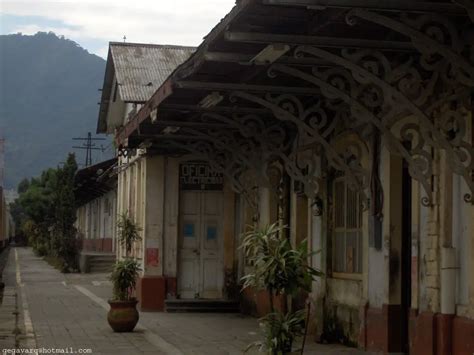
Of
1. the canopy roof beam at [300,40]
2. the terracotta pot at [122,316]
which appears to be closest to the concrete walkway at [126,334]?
the terracotta pot at [122,316]

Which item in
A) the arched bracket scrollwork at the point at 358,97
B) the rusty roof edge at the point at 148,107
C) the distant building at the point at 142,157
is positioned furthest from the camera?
the distant building at the point at 142,157

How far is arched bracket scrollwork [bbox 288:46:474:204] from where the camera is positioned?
26.8 ft

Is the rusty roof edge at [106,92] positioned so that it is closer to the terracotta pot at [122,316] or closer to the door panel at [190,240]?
the door panel at [190,240]

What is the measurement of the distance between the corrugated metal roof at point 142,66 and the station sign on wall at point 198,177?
11.7 ft

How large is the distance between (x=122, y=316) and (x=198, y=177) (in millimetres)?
5644

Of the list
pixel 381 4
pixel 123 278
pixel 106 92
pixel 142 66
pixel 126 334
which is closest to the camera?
pixel 381 4

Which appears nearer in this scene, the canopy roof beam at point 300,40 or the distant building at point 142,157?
the canopy roof beam at point 300,40

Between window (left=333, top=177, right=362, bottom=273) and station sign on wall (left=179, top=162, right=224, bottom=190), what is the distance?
20.6 ft

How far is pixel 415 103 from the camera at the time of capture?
27.7 ft

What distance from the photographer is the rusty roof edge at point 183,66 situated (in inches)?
322

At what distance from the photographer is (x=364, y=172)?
1120 cm

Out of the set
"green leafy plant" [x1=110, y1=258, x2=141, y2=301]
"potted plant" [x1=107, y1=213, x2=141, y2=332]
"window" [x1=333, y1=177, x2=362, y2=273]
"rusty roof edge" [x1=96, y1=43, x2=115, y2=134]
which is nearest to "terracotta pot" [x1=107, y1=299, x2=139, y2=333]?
"potted plant" [x1=107, y1=213, x2=141, y2=332]

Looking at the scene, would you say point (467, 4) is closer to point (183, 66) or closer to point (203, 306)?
point (183, 66)

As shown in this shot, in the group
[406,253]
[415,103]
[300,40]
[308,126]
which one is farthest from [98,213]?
[415,103]
